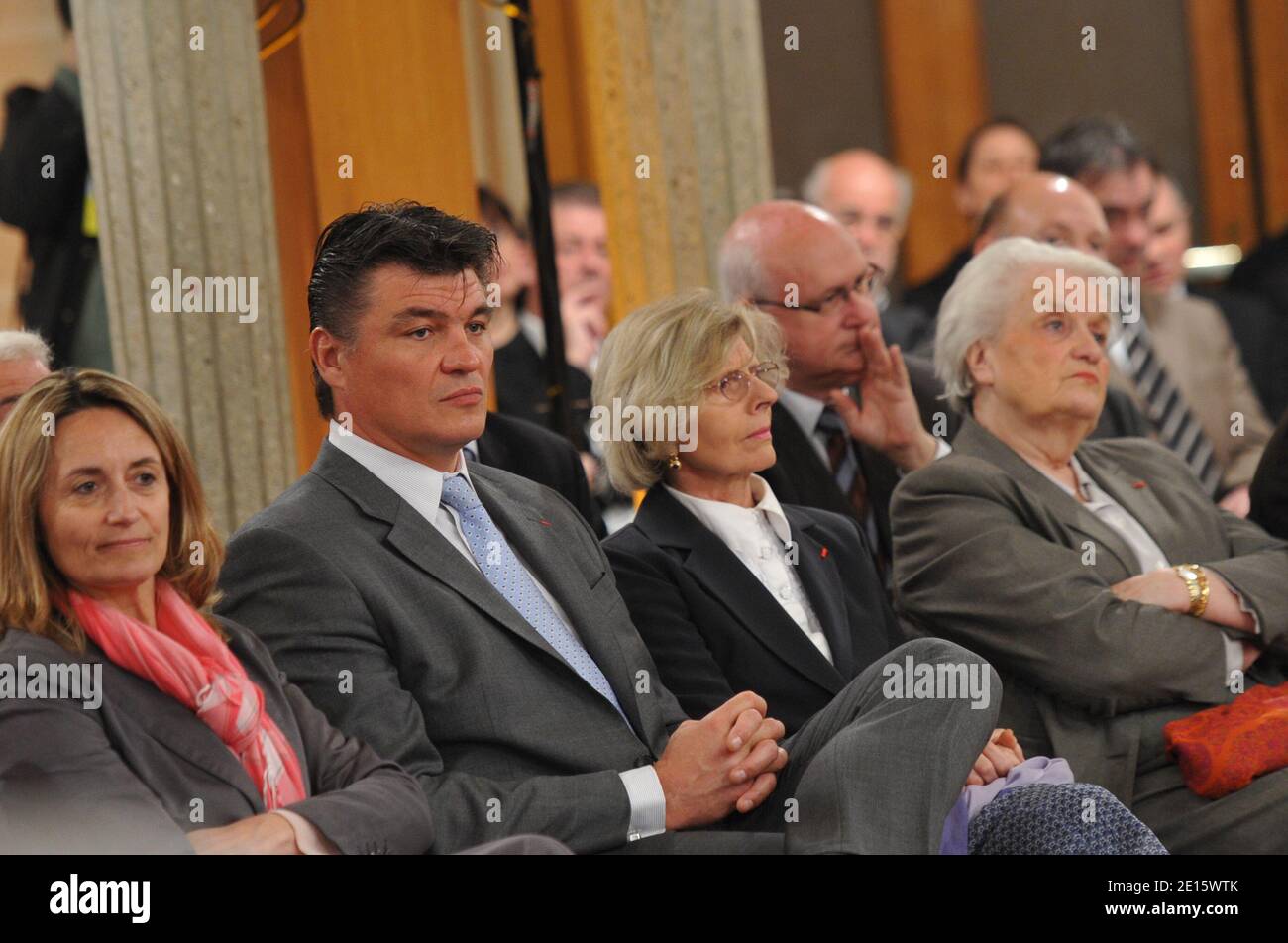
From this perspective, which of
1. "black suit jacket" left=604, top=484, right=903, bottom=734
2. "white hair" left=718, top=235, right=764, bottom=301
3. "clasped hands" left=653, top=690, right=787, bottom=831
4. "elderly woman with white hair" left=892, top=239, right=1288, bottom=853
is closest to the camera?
"clasped hands" left=653, top=690, right=787, bottom=831

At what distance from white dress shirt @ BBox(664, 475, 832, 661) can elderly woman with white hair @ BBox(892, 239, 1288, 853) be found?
27 centimetres

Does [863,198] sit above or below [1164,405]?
above

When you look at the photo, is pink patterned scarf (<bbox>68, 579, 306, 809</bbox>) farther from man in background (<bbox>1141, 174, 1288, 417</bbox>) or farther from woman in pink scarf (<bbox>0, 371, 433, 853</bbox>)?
man in background (<bbox>1141, 174, 1288, 417</bbox>)

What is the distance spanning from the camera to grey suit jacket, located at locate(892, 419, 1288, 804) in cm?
301

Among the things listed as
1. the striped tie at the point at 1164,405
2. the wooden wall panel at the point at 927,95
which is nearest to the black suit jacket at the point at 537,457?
the striped tie at the point at 1164,405

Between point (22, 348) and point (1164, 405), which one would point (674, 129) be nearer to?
→ point (1164, 405)

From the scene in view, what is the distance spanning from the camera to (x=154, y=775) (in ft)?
7.01

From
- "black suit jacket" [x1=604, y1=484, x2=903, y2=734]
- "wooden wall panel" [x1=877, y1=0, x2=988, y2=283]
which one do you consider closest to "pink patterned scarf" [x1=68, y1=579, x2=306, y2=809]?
"black suit jacket" [x1=604, y1=484, x2=903, y2=734]

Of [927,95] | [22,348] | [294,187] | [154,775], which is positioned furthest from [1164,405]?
[154,775]

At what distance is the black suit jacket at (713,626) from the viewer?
2861 millimetres

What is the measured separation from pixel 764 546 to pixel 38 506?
1.27 metres

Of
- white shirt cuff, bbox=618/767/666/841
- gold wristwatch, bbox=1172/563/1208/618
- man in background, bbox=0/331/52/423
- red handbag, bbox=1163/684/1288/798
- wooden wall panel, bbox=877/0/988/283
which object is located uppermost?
wooden wall panel, bbox=877/0/988/283

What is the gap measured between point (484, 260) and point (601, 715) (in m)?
0.70

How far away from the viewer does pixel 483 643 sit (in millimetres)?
2492
